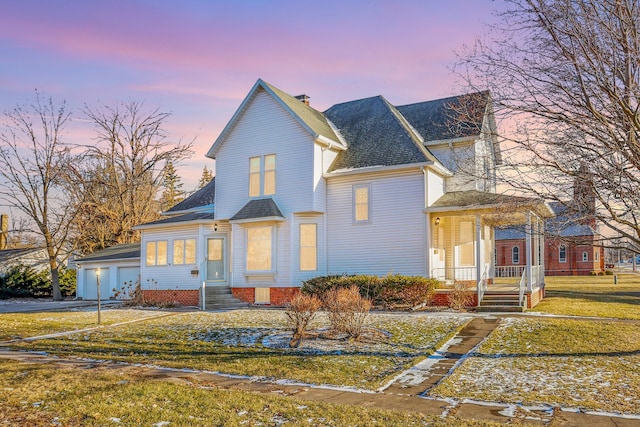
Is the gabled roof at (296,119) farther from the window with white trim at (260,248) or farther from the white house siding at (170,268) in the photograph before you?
the window with white trim at (260,248)

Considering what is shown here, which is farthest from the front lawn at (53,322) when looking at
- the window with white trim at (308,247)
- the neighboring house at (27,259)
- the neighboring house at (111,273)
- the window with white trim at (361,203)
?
the neighboring house at (27,259)

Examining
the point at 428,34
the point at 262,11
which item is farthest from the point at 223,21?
the point at 428,34

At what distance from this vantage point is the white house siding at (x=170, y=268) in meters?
25.2

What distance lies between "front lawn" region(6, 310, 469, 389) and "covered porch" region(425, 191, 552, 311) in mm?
3602

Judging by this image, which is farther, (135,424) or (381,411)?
(381,411)

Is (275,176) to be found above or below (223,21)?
below

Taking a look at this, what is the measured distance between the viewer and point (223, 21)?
572 inches

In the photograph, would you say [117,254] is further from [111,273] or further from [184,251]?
[184,251]

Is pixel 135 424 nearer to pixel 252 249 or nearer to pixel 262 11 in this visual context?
pixel 262 11

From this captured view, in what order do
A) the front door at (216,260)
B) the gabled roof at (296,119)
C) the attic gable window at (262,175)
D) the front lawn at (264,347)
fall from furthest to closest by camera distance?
the front door at (216,260) < the attic gable window at (262,175) < the gabled roof at (296,119) < the front lawn at (264,347)

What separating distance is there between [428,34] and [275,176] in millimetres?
12683

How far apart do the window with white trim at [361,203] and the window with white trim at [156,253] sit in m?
10.1

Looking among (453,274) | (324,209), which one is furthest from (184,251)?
(453,274)

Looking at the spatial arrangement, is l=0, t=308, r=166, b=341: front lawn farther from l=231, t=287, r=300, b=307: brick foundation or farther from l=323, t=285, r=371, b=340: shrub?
l=323, t=285, r=371, b=340: shrub
